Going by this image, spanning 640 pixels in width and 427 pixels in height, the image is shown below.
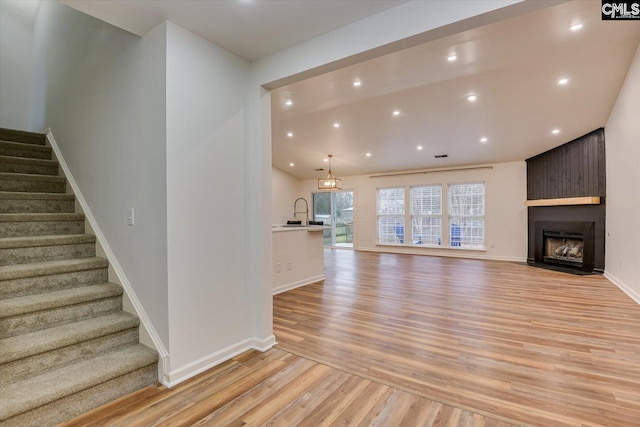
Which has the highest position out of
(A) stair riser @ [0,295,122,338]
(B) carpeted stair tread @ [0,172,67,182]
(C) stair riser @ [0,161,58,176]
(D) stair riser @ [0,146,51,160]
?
(D) stair riser @ [0,146,51,160]

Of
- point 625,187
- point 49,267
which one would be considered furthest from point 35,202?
point 625,187

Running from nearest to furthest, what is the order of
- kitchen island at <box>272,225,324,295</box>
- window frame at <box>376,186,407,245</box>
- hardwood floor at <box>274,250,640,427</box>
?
hardwood floor at <box>274,250,640,427</box>, kitchen island at <box>272,225,324,295</box>, window frame at <box>376,186,407,245</box>

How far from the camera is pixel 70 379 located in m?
1.84

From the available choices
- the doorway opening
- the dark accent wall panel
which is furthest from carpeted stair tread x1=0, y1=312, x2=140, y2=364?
the doorway opening

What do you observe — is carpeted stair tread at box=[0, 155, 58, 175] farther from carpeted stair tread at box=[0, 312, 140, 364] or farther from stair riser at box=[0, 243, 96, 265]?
carpeted stair tread at box=[0, 312, 140, 364]

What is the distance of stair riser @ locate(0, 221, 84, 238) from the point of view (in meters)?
2.58

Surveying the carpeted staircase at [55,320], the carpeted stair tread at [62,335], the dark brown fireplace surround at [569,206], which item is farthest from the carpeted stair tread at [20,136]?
the dark brown fireplace surround at [569,206]

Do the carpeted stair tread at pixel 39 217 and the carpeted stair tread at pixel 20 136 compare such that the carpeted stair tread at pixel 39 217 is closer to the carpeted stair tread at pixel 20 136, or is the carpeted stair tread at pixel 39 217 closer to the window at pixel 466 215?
the carpeted stair tread at pixel 20 136

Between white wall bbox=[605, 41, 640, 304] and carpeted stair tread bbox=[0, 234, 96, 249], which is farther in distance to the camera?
white wall bbox=[605, 41, 640, 304]

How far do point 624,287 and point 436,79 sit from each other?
4.17m

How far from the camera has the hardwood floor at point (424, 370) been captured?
5.93 ft

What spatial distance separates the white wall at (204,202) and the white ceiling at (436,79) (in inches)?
11.3

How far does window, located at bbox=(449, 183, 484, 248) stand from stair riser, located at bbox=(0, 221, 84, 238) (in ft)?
27.0

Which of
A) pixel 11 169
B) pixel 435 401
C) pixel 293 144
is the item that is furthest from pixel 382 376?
pixel 293 144
